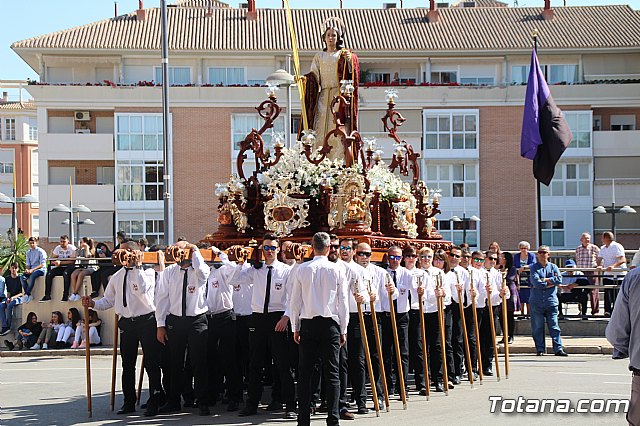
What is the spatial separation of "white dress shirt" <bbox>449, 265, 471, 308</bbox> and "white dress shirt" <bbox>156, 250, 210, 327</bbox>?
4379mm

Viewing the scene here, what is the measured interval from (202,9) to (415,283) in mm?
48389

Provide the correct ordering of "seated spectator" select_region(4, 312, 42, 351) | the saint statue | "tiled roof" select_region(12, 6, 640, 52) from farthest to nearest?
"tiled roof" select_region(12, 6, 640, 52) → "seated spectator" select_region(4, 312, 42, 351) → the saint statue

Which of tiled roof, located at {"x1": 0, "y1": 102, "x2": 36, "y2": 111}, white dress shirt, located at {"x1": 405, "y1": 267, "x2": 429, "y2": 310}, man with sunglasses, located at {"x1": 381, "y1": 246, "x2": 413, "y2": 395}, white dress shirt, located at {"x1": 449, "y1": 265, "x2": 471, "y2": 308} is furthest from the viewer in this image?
tiled roof, located at {"x1": 0, "y1": 102, "x2": 36, "y2": 111}

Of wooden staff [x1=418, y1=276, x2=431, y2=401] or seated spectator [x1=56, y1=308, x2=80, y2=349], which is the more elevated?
wooden staff [x1=418, y1=276, x2=431, y2=401]

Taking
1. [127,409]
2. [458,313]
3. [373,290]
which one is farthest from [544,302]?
[127,409]

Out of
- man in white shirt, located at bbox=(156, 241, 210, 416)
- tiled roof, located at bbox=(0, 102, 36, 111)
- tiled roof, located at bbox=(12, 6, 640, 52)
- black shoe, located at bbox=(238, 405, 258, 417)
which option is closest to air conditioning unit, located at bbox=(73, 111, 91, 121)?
tiled roof, located at bbox=(12, 6, 640, 52)

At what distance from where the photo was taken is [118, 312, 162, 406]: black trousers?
1413 cm

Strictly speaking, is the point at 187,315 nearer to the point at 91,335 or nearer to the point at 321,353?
the point at 321,353

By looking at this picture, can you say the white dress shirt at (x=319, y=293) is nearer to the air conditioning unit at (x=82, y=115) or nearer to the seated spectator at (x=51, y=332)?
the seated spectator at (x=51, y=332)

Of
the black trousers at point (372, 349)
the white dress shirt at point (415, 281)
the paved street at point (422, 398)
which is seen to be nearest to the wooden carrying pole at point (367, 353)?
the paved street at point (422, 398)

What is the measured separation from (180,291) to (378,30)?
48.0 metres

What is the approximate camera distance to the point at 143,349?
1416 cm

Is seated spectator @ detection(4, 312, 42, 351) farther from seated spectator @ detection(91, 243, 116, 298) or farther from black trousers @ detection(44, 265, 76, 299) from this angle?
seated spectator @ detection(91, 243, 116, 298)

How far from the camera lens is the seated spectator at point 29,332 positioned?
77.8 feet
